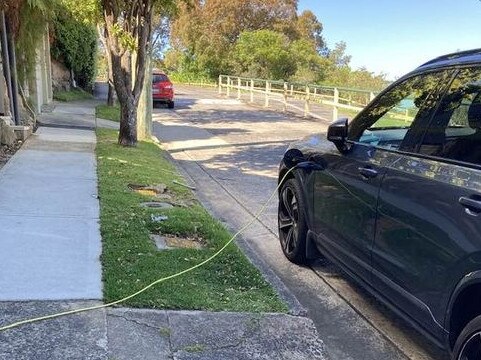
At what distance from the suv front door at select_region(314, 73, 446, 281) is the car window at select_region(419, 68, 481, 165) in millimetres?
129

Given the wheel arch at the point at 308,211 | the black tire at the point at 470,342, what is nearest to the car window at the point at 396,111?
the wheel arch at the point at 308,211

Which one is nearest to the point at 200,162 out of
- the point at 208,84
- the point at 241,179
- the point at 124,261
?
the point at 241,179

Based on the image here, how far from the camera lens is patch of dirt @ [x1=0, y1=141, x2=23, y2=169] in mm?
7948

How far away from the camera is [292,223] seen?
16.5 feet

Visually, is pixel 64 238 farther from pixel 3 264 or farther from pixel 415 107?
pixel 415 107

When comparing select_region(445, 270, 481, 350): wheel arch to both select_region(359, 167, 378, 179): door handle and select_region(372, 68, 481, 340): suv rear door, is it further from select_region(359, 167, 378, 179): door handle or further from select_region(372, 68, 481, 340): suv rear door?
select_region(359, 167, 378, 179): door handle

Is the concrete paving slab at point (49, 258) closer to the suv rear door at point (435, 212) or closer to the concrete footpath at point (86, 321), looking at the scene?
the concrete footpath at point (86, 321)

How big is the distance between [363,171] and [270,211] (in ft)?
11.7

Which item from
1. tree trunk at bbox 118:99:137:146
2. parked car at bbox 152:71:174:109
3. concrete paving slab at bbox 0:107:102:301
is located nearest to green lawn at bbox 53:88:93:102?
parked car at bbox 152:71:174:109

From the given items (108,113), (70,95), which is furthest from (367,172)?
(70,95)

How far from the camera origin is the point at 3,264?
3.95m

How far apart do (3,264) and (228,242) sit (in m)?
1.92

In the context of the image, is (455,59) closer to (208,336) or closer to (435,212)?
(435,212)

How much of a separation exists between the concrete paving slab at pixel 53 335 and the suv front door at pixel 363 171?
1.75 meters
